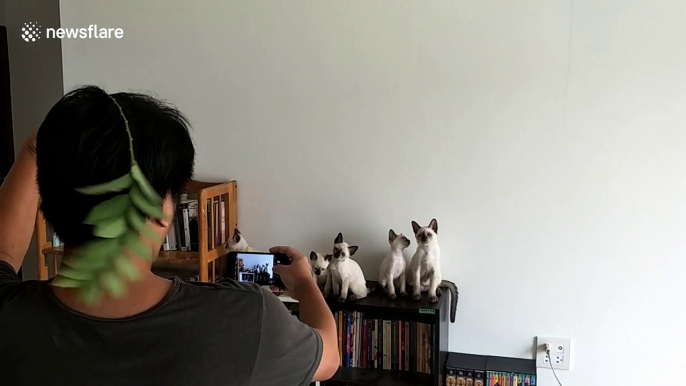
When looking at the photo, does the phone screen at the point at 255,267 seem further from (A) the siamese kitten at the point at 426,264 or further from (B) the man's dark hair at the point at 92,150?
(B) the man's dark hair at the point at 92,150

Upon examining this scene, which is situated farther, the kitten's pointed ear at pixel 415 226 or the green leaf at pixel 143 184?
the kitten's pointed ear at pixel 415 226

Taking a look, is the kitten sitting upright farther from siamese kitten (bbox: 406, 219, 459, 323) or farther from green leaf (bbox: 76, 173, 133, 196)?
green leaf (bbox: 76, 173, 133, 196)

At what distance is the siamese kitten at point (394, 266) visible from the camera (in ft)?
6.88

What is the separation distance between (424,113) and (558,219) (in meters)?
0.57

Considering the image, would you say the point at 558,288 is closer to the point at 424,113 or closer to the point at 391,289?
the point at 391,289

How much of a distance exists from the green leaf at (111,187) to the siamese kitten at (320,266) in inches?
58.5

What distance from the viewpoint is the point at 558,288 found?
2105mm

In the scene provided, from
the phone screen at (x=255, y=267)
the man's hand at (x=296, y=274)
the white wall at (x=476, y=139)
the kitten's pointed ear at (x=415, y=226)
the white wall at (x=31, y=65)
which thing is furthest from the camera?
the white wall at (x=31, y=65)

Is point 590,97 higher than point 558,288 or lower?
higher

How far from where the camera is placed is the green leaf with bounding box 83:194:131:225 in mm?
662

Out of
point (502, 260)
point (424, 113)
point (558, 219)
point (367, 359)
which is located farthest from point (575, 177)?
point (367, 359)

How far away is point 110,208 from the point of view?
2.17ft

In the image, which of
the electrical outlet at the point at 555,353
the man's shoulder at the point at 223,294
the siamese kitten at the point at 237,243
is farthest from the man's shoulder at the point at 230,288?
the electrical outlet at the point at 555,353

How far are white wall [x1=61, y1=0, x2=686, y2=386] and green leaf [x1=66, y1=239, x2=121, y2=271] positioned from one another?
5.15 feet
